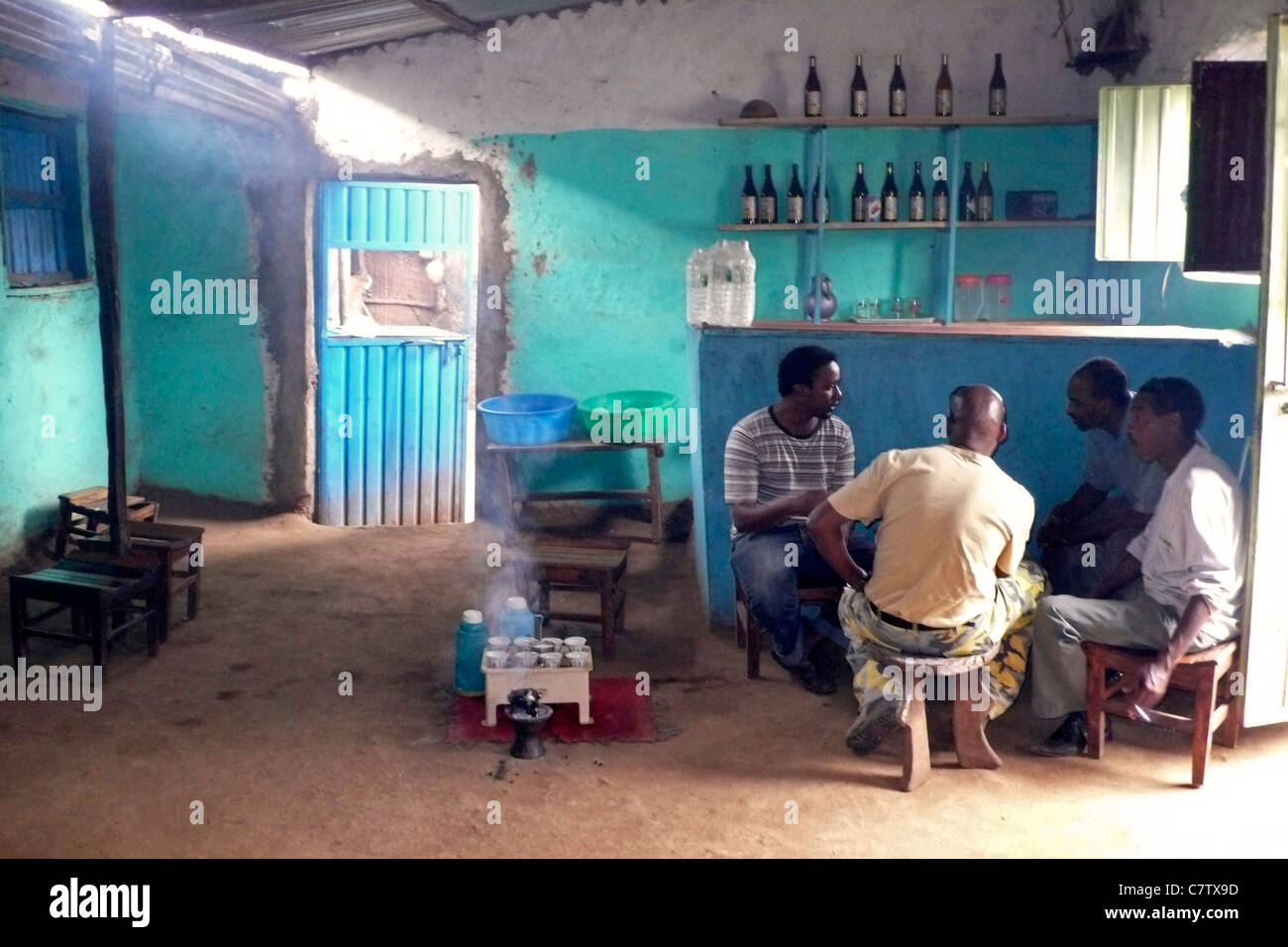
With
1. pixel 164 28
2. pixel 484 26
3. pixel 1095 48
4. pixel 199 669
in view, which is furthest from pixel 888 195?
pixel 199 669

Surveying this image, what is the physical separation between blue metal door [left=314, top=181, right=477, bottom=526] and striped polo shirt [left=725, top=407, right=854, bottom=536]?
3.19m

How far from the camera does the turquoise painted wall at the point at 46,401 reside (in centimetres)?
653

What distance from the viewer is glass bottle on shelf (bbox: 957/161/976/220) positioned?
7.65 m

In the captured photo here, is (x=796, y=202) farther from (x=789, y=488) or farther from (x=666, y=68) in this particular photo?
(x=789, y=488)

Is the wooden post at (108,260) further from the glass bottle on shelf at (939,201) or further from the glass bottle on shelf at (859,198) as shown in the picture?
the glass bottle on shelf at (939,201)

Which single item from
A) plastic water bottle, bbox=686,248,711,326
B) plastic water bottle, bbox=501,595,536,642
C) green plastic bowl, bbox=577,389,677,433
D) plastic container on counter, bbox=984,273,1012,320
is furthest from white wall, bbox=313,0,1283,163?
plastic water bottle, bbox=501,595,536,642

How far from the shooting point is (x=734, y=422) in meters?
5.59

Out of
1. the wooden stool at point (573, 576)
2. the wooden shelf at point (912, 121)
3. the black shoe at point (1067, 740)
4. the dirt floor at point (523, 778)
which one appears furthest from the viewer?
the wooden shelf at point (912, 121)

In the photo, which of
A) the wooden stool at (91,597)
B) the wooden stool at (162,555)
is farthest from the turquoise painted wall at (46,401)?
the wooden stool at (91,597)

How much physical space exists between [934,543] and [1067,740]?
988 mm

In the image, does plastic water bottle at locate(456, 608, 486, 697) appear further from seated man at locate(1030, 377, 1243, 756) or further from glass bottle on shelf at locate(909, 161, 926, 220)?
glass bottle on shelf at locate(909, 161, 926, 220)

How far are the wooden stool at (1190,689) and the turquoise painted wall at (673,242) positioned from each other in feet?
12.5

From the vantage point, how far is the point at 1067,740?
4406mm

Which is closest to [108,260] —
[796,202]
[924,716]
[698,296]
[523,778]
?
[698,296]
